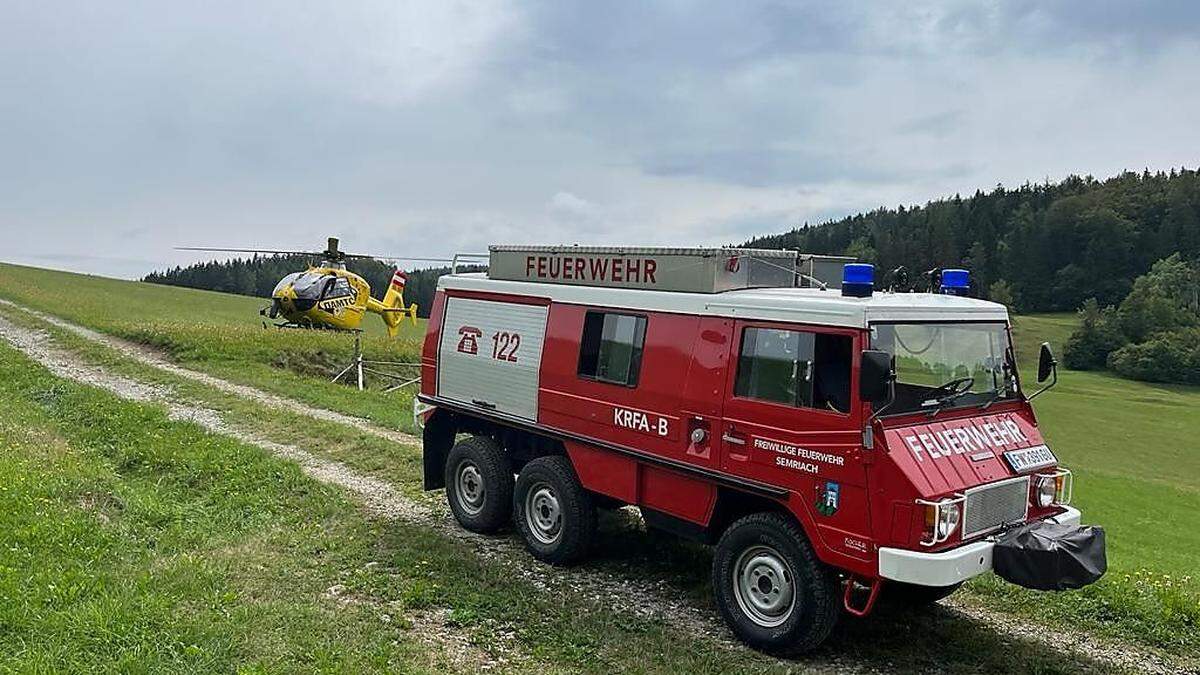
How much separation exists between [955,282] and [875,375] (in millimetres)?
2791

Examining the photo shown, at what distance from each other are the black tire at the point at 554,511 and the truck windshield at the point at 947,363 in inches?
148

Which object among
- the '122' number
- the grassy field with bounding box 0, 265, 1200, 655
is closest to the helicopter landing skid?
the grassy field with bounding box 0, 265, 1200, 655

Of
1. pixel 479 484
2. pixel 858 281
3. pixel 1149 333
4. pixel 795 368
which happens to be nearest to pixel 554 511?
pixel 479 484

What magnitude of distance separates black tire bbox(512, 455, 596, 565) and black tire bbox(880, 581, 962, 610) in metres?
3.07

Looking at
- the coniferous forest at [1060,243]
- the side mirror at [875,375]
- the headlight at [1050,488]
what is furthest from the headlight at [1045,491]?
the coniferous forest at [1060,243]

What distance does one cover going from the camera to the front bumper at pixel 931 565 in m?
6.27

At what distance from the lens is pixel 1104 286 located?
102 meters

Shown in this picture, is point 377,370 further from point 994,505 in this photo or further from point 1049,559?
point 1049,559

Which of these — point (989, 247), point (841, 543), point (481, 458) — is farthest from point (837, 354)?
point (989, 247)

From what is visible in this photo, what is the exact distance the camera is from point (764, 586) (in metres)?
7.45

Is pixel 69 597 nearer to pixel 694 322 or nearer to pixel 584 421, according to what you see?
pixel 584 421

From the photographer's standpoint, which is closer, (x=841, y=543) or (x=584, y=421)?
(x=841, y=543)

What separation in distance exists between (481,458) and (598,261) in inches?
117

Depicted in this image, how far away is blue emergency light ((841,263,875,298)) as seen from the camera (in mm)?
7305
